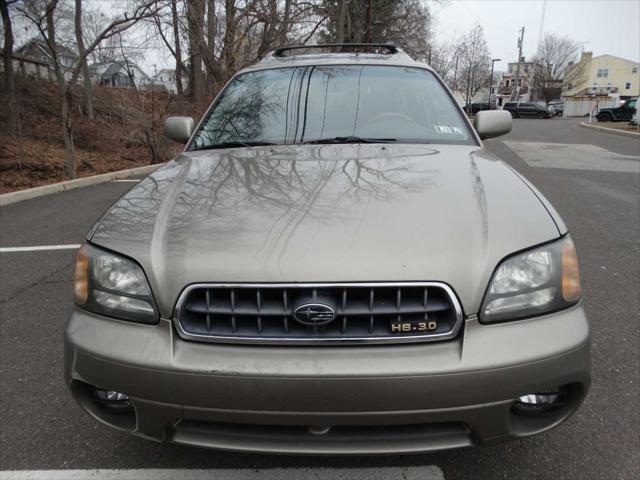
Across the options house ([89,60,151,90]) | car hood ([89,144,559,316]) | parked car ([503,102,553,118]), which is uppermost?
parked car ([503,102,553,118])

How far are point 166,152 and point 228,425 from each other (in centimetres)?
1169

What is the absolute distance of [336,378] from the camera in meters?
1.38

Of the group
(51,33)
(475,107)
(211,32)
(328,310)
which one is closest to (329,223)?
(328,310)

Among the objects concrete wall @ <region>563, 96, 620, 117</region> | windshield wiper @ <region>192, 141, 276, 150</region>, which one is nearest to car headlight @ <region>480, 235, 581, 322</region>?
windshield wiper @ <region>192, 141, 276, 150</region>

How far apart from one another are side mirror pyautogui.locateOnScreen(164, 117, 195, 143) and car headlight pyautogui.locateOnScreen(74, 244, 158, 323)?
1.51m

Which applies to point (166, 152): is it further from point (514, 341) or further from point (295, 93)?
point (514, 341)

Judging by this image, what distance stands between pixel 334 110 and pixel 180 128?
1.07 meters

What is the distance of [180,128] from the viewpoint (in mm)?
3062

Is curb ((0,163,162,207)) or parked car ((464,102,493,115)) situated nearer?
curb ((0,163,162,207))

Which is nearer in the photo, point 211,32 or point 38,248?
point 38,248

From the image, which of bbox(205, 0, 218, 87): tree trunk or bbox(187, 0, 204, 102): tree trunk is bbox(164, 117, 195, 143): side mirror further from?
bbox(205, 0, 218, 87): tree trunk

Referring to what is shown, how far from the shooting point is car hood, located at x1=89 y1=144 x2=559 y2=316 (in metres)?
1.48

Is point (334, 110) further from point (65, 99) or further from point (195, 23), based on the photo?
point (195, 23)

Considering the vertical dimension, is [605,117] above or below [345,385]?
above
